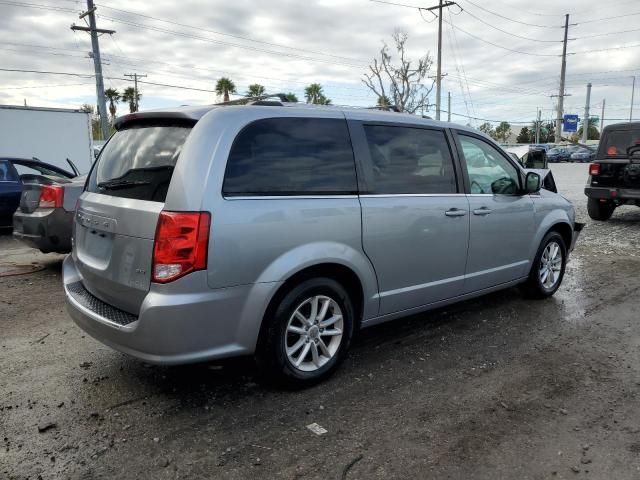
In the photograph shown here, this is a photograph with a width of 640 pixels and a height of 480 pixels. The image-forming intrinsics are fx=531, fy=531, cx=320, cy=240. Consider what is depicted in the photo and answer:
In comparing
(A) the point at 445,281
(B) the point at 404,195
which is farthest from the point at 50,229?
(A) the point at 445,281

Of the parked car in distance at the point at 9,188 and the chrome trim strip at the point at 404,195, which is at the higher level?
the chrome trim strip at the point at 404,195

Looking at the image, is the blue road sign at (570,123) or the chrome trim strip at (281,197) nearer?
the chrome trim strip at (281,197)

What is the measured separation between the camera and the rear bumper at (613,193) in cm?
1028

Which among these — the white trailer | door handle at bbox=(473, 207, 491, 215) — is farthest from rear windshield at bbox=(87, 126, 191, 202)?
the white trailer

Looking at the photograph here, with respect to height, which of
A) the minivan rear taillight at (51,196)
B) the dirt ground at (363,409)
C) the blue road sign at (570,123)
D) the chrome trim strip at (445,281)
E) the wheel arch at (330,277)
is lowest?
the dirt ground at (363,409)

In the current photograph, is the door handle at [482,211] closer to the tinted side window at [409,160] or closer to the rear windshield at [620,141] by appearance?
the tinted side window at [409,160]

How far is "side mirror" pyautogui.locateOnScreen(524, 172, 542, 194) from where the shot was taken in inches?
191

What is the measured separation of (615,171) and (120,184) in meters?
10.3

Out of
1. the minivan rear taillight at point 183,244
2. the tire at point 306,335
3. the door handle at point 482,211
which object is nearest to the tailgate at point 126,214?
the minivan rear taillight at point 183,244

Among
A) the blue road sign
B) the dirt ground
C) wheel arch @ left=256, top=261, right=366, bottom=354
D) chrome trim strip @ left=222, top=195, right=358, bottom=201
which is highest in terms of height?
the blue road sign

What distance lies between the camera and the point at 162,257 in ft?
9.28

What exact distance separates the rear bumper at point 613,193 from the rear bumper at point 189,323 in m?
9.64

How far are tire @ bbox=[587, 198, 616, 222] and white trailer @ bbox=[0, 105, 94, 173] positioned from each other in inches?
559

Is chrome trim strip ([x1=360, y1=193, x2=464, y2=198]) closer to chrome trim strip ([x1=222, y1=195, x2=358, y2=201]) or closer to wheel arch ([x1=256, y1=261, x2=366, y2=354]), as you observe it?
chrome trim strip ([x1=222, y1=195, x2=358, y2=201])
